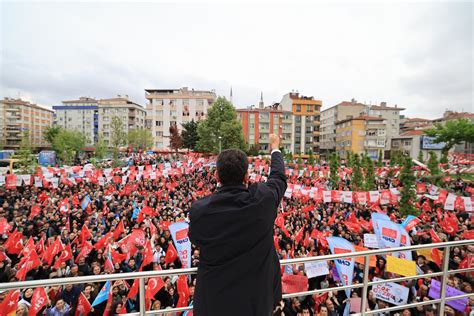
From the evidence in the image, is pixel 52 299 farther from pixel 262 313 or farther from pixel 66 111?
pixel 66 111

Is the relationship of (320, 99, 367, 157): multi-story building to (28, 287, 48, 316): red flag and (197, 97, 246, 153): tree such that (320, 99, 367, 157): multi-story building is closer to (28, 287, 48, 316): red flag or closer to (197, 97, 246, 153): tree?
(197, 97, 246, 153): tree

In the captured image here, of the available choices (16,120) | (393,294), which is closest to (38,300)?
(393,294)

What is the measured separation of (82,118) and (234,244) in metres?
86.3

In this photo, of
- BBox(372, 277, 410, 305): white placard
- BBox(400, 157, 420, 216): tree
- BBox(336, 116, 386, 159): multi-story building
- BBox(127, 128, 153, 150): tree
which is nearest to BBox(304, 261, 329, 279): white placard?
BBox(372, 277, 410, 305): white placard

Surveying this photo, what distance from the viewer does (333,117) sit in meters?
65.2

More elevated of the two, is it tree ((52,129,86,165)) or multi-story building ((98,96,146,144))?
multi-story building ((98,96,146,144))

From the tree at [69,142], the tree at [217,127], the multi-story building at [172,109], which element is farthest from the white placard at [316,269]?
the tree at [69,142]

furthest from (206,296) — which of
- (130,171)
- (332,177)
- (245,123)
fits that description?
(245,123)

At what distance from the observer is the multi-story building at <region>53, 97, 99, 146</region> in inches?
2876

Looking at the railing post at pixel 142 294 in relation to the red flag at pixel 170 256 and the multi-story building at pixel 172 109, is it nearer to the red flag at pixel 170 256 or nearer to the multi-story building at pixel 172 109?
the red flag at pixel 170 256

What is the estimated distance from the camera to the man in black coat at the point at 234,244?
1.42 m

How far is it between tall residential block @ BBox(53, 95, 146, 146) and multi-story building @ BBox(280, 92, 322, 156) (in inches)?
1653

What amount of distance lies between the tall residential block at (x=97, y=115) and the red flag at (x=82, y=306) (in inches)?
2724

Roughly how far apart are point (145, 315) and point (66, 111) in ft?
293
